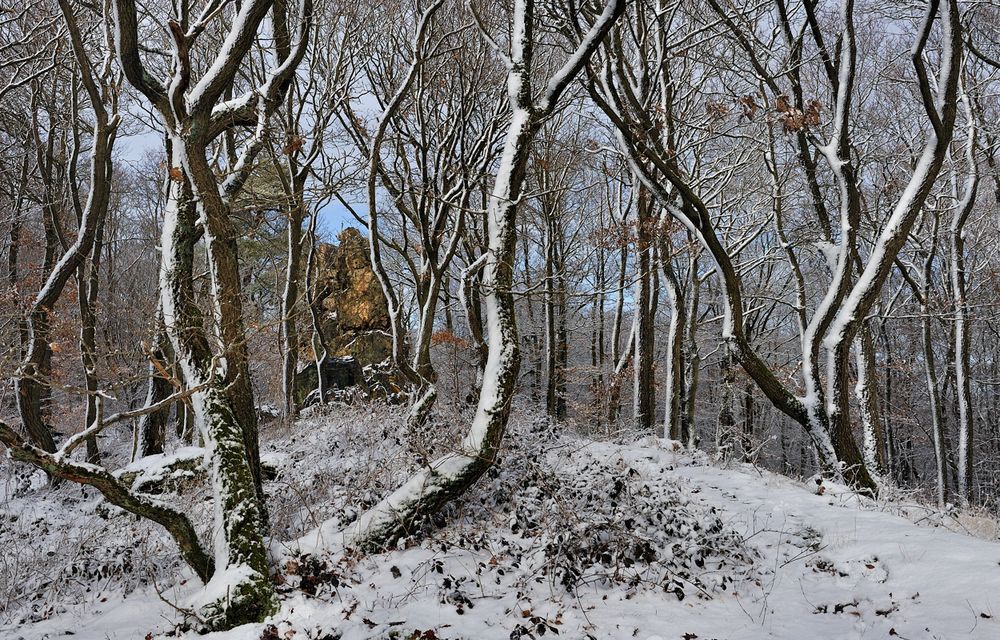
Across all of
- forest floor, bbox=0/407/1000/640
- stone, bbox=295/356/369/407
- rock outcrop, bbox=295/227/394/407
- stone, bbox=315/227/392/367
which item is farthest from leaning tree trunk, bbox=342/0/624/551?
stone, bbox=315/227/392/367

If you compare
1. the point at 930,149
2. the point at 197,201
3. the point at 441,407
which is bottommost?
the point at 441,407

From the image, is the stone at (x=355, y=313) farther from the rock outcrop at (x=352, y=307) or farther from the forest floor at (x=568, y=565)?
the forest floor at (x=568, y=565)

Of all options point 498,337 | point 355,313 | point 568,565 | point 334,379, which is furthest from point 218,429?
point 355,313

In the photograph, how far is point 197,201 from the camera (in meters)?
4.89

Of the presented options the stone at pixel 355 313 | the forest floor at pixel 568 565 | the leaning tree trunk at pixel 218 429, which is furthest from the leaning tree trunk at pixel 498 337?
the stone at pixel 355 313

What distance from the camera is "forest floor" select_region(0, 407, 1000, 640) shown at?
3.66 metres

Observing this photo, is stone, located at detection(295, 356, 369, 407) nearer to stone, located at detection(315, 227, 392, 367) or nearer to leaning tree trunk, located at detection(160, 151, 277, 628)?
stone, located at detection(315, 227, 392, 367)

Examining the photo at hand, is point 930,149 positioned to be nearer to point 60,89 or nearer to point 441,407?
point 441,407

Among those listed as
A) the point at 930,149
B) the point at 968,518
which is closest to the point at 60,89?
the point at 930,149

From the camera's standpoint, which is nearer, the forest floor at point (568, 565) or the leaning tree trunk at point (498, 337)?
the forest floor at point (568, 565)

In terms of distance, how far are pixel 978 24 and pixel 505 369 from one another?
12.7 m

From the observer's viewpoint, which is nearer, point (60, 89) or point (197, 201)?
point (197, 201)

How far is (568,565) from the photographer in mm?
4312

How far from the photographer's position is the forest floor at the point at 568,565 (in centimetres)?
366
